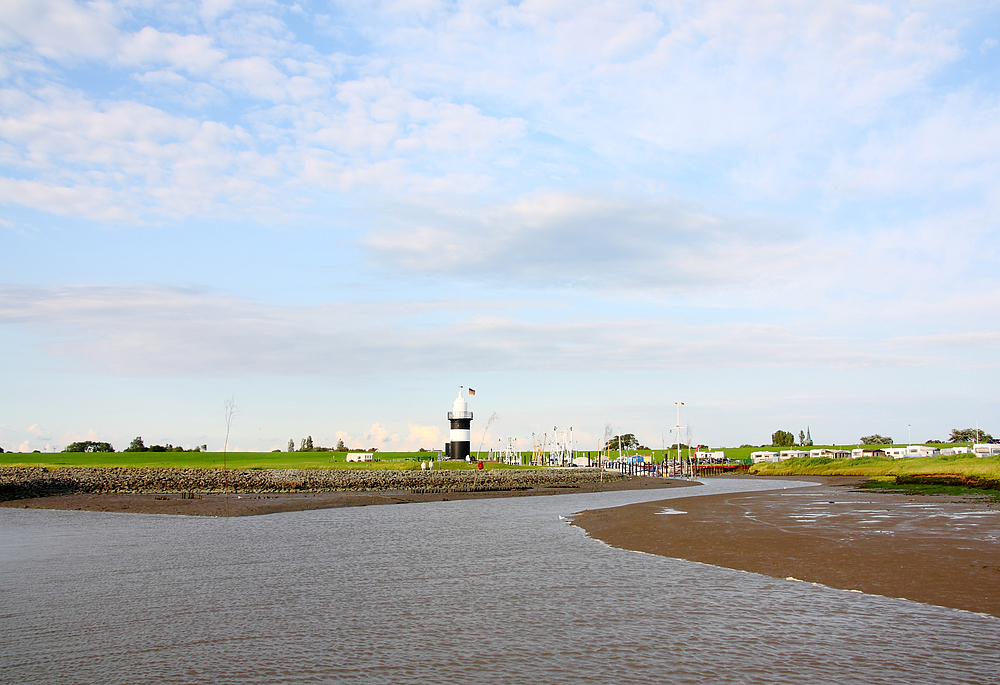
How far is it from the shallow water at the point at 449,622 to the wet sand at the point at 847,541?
51.6 inches

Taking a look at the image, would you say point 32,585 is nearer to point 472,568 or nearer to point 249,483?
point 472,568

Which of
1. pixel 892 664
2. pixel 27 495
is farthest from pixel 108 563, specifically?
pixel 27 495

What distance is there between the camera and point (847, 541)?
21.8 metres

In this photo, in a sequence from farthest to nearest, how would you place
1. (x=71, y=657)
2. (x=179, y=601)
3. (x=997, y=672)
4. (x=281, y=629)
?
(x=179, y=601)
(x=281, y=629)
(x=71, y=657)
(x=997, y=672)

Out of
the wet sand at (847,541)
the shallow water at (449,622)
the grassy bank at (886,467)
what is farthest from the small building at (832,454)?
the shallow water at (449,622)

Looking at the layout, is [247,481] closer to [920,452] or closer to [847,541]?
[847,541]

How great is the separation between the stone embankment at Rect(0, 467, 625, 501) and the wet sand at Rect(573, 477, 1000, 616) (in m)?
30.5

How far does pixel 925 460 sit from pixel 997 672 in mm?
73114

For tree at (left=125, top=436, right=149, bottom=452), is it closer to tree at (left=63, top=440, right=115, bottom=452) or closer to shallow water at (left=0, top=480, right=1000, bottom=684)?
tree at (left=63, top=440, right=115, bottom=452)

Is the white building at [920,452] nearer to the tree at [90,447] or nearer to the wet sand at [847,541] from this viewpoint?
the wet sand at [847,541]

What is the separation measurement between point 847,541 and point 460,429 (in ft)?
291

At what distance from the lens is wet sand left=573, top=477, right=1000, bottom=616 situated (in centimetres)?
1546

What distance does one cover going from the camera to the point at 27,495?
170ft

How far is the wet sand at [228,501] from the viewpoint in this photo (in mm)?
39188
